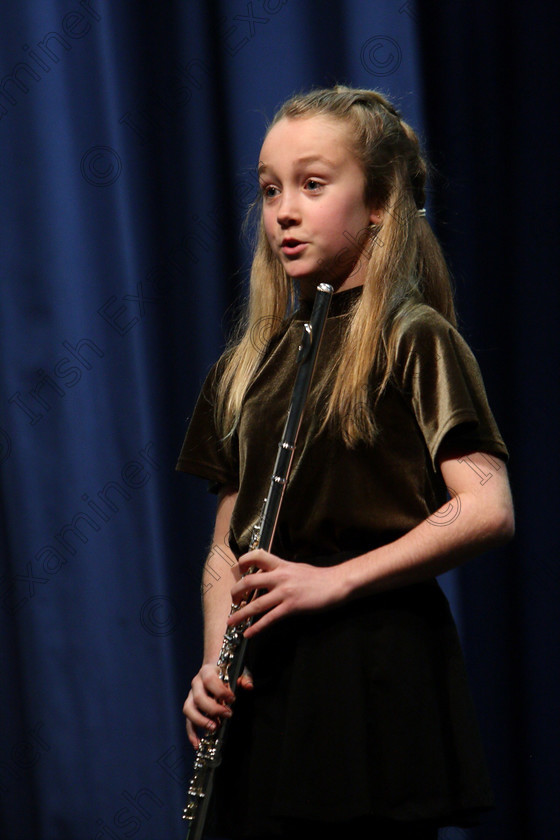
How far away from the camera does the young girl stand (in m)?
0.86

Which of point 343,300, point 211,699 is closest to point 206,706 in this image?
point 211,699

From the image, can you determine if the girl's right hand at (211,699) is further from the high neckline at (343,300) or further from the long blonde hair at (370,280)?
the high neckline at (343,300)

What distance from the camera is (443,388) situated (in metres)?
0.89

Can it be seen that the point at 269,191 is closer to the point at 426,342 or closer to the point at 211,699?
the point at 426,342

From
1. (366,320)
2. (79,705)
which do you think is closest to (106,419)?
(79,705)

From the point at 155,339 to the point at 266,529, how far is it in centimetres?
75

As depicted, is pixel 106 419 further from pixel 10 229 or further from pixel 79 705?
pixel 79 705

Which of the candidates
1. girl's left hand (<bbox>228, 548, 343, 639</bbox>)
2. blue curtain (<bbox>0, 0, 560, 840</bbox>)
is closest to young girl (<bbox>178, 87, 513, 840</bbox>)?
girl's left hand (<bbox>228, 548, 343, 639</bbox>)

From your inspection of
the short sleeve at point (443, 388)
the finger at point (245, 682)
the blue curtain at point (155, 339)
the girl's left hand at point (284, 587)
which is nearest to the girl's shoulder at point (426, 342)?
the short sleeve at point (443, 388)

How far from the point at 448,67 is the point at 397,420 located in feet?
2.85

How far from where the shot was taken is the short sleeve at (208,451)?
1096 mm

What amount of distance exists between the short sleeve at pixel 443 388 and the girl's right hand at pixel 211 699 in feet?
0.97

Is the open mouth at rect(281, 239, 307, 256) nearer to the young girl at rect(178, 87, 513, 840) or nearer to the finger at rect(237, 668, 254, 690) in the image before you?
the young girl at rect(178, 87, 513, 840)

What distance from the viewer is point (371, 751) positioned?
86 cm
